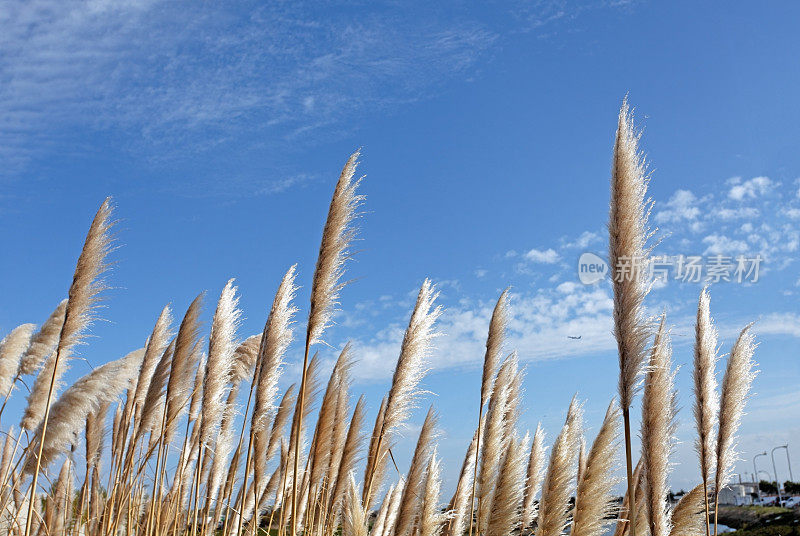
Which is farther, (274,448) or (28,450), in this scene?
(274,448)

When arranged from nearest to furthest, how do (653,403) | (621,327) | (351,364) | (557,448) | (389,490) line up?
(621,327)
(653,403)
(557,448)
(351,364)
(389,490)

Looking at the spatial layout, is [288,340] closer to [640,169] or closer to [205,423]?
[205,423]

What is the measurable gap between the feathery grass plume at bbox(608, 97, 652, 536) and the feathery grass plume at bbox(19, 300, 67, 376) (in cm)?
340

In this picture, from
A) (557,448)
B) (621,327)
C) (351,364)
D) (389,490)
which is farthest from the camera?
(389,490)

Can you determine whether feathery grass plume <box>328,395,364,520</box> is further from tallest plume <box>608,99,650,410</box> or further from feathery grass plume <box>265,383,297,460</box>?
tallest plume <box>608,99,650,410</box>

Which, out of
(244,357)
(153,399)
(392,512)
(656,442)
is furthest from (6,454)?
(656,442)

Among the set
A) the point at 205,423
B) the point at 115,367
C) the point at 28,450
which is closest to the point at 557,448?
the point at 205,423

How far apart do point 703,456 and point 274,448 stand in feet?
8.19

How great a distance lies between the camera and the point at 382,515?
3.79 m

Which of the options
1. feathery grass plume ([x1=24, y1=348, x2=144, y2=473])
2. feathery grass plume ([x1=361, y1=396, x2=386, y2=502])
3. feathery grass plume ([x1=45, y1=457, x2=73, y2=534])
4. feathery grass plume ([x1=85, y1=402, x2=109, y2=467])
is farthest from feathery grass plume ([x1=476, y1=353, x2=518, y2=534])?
feathery grass plume ([x1=45, y1=457, x2=73, y2=534])

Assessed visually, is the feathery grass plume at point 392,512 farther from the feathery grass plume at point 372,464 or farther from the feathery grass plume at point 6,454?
the feathery grass plume at point 6,454

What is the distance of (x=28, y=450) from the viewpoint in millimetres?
3592

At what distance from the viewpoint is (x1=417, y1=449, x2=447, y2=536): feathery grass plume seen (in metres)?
3.12

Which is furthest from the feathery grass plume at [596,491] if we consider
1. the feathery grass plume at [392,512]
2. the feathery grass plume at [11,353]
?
the feathery grass plume at [11,353]
